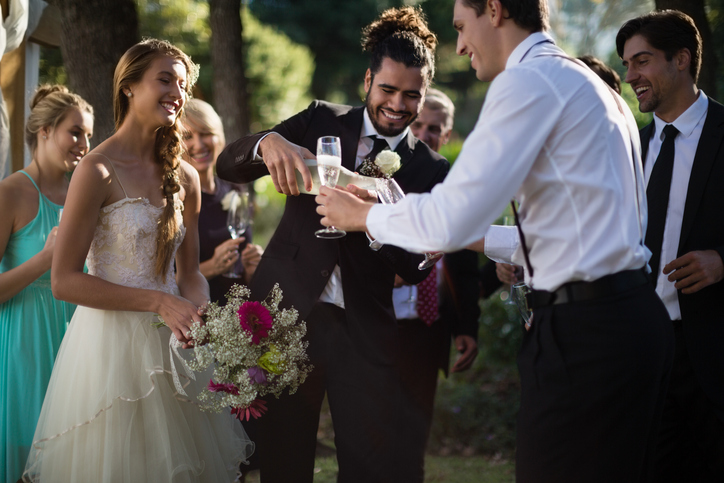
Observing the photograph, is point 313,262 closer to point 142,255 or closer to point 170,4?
point 142,255

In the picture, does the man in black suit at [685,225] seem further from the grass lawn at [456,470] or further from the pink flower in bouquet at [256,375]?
the grass lawn at [456,470]

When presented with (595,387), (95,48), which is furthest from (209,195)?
(595,387)

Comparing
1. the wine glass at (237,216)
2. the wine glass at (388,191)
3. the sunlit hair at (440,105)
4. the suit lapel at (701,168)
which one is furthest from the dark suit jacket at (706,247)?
the wine glass at (237,216)

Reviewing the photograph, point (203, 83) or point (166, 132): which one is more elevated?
point (203, 83)

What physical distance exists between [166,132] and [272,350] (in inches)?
50.2

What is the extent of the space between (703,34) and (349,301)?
3.34 metres

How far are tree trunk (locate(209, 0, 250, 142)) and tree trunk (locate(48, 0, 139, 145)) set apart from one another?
120 centimetres

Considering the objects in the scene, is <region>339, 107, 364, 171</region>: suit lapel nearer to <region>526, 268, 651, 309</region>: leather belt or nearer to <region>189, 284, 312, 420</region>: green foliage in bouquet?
<region>189, 284, 312, 420</region>: green foliage in bouquet

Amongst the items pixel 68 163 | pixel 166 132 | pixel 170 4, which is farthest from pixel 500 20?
pixel 170 4

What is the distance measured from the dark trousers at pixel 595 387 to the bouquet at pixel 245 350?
0.98 metres

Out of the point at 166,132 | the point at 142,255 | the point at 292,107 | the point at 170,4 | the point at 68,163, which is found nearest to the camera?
the point at 142,255

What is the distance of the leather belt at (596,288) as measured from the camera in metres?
2.10

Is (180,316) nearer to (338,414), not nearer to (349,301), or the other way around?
(349,301)

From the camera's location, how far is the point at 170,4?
15.4 metres
